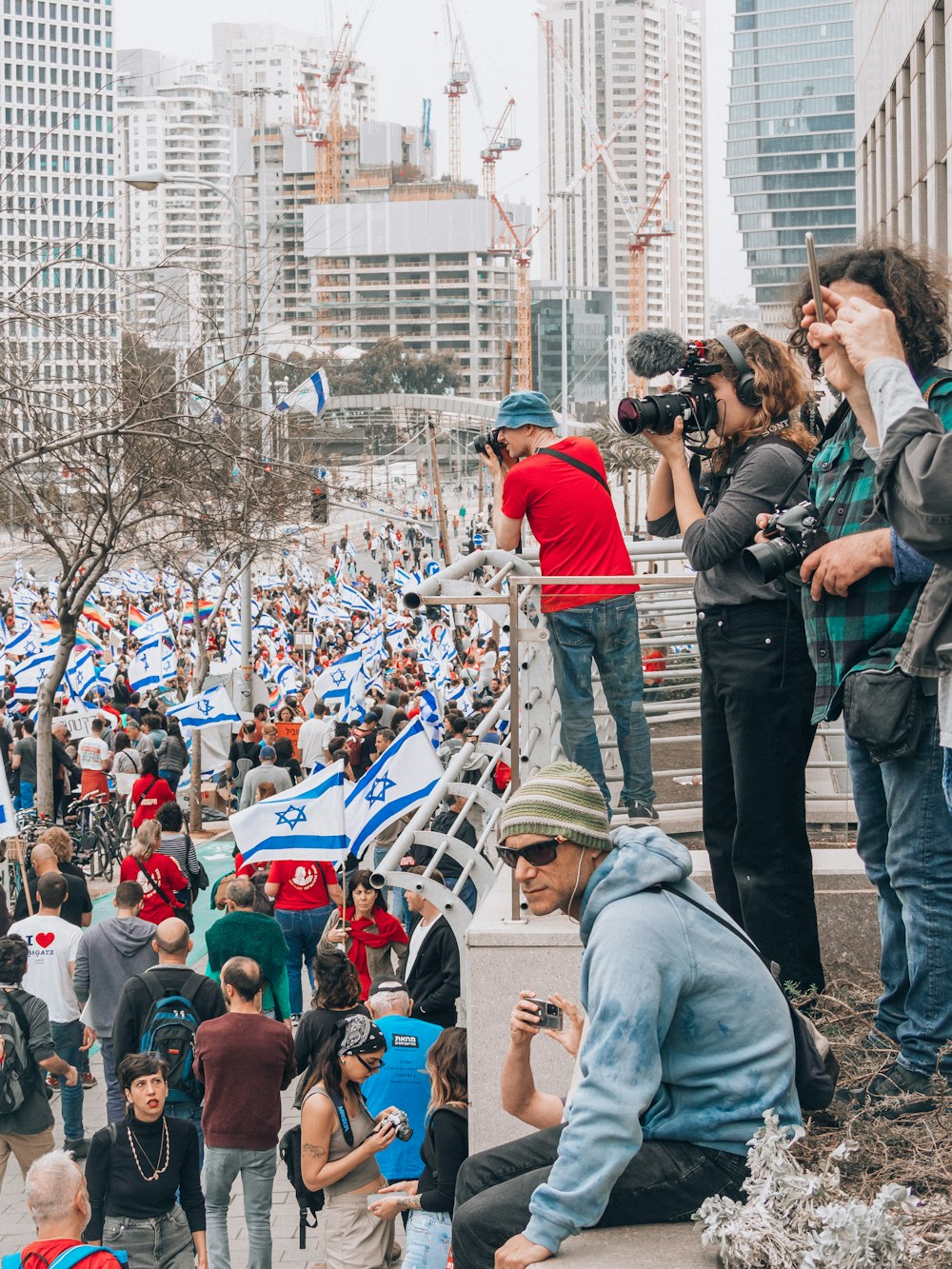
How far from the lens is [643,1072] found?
3.28 meters

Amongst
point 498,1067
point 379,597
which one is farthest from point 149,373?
point 379,597

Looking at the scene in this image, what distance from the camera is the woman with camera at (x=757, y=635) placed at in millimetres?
4680

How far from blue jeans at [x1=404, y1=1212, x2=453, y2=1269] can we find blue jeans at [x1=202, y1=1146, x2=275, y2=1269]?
169 cm

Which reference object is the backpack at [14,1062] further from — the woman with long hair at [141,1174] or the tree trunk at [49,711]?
the tree trunk at [49,711]

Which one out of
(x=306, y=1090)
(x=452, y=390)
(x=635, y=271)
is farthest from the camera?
(x=635, y=271)

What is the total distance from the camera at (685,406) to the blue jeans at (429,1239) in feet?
9.64

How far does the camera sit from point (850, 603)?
4.04m

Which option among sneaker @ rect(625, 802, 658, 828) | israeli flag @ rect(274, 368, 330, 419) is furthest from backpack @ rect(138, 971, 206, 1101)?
israeli flag @ rect(274, 368, 330, 419)

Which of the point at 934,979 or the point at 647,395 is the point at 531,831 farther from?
A: the point at 647,395

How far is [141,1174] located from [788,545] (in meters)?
4.11

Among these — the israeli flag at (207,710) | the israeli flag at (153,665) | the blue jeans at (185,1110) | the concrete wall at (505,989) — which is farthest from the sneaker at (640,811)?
the israeli flag at (153,665)

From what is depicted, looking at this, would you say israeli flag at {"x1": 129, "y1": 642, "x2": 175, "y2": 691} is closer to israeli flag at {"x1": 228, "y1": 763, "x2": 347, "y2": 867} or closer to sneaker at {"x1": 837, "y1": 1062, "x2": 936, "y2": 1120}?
israeli flag at {"x1": 228, "y1": 763, "x2": 347, "y2": 867}

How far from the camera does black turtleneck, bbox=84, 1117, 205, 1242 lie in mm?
6508

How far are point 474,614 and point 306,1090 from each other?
2664cm
